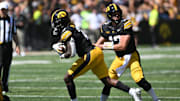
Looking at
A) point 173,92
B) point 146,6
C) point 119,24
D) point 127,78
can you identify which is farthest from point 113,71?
point 146,6

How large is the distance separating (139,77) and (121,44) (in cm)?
60

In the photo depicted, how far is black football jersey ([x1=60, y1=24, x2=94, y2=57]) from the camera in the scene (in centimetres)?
725

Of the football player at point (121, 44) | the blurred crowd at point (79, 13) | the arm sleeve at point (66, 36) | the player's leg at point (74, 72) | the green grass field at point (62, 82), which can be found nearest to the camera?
the arm sleeve at point (66, 36)

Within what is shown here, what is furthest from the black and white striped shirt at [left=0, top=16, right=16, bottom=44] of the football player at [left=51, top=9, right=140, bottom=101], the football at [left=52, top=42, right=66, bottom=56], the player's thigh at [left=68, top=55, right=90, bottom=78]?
the player's thigh at [left=68, top=55, right=90, bottom=78]

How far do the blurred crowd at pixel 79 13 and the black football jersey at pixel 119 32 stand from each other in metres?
14.1

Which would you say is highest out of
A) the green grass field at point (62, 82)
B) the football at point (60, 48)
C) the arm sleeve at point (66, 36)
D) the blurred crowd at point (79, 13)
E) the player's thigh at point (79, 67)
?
the arm sleeve at point (66, 36)

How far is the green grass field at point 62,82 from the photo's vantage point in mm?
9164

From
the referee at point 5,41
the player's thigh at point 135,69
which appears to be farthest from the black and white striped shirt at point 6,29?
the player's thigh at point 135,69

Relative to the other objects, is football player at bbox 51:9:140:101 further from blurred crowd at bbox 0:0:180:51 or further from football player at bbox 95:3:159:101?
blurred crowd at bbox 0:0:180:51

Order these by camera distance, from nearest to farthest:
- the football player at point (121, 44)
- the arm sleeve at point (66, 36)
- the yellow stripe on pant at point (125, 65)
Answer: the arm sleeve at point (66, 36)
the football player at point (121, 44)
the yellow stripe on pant at point (125, 65)

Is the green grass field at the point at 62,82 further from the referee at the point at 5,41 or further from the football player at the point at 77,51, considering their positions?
the football player at the point at 77,51

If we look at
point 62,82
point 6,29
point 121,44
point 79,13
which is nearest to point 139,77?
point 121,44

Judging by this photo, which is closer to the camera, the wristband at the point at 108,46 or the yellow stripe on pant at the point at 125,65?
the wristband at the point at 108,46

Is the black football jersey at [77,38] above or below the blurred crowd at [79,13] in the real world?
above
